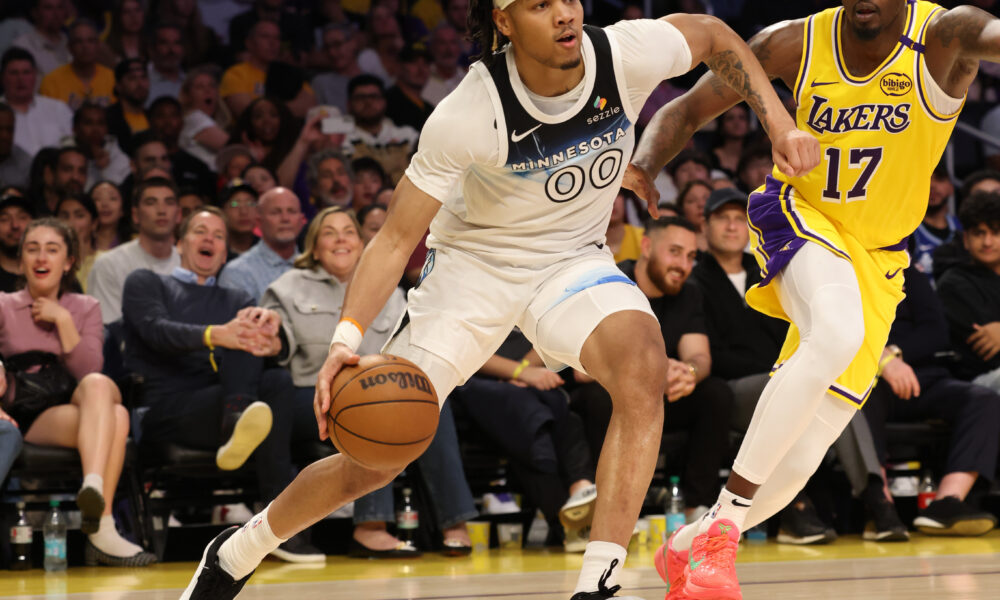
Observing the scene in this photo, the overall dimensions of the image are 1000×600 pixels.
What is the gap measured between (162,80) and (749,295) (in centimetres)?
646

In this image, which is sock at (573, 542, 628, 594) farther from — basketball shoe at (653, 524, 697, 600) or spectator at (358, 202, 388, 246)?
spectator at (358, 202, 388, 246)

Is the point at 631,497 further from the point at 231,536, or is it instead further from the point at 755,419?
the point at 231,536

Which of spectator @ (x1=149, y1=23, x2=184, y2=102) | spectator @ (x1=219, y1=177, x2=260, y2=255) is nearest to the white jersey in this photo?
spectator @ (x1=219, y1=177, x2=260, y2=255)

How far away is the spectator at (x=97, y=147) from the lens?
28.0 ft

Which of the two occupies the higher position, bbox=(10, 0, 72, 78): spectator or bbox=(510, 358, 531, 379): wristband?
bbox=(10, 0, 72, 78): spectator

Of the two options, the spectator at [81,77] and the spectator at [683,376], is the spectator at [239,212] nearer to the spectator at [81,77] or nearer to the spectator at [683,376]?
the spectator at [81,77]

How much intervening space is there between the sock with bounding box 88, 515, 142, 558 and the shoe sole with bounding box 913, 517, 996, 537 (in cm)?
Result: 412

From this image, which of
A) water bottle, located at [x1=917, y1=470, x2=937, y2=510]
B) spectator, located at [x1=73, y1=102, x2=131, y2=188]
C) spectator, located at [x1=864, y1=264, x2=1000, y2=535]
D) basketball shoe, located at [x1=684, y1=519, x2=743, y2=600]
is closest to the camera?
→ basketball shoe, located at [x1=684, y1=519, x2=743, y2=600]

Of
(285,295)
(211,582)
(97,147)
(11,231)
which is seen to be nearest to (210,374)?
(285,295)

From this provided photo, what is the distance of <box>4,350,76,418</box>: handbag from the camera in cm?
596

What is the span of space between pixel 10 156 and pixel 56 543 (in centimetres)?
352

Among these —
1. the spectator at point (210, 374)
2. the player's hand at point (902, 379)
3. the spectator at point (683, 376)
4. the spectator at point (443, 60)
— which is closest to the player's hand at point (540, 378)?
the spectator at point (683, 376)

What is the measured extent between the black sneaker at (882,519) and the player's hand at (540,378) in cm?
177

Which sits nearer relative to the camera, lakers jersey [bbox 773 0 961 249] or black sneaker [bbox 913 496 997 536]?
lakers jersey [bbox 773 0 961 249]
